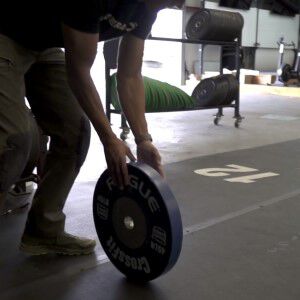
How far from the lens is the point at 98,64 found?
1059cm

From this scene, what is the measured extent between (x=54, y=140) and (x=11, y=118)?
33 centimetres

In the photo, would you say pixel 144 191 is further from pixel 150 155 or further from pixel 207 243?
pixel 207 243

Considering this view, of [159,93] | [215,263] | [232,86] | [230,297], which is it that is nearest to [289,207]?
[215,263]

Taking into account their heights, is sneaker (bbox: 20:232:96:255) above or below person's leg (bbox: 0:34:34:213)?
below

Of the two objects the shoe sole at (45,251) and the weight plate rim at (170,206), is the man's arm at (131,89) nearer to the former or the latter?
the weight plate rim at (170,206)

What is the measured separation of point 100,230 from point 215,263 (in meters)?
0.44

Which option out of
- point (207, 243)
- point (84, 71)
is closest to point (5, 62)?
point (84, 71)

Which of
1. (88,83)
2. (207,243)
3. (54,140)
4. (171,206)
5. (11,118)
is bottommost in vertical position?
(207,243)

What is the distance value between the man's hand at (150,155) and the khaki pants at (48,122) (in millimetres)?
240

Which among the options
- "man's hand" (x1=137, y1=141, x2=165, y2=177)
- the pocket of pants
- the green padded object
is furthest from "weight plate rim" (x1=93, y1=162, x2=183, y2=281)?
the green padded object

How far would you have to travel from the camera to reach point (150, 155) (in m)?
1.58

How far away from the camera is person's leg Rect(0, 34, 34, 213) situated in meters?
1.39

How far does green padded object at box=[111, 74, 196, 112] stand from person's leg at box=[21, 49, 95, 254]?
251cm

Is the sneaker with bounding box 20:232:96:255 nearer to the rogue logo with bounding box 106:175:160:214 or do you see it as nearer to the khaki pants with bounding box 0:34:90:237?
the khaki pants with bounding box 0:34:90:237
